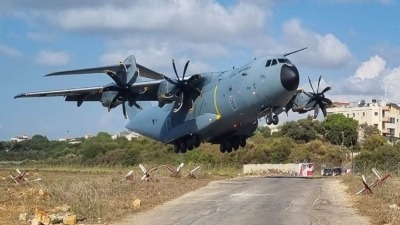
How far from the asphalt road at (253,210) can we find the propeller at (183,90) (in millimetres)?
6294

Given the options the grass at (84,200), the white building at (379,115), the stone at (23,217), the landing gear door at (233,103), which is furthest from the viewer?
the white building at (379,115)

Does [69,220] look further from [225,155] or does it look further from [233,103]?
[225,155]

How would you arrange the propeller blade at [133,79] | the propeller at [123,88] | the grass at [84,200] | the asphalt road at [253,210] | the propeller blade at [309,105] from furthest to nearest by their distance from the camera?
the propeller blade at [309,105] < the propeller blade at [133,79] < the propeller at [123,88] < the grass at [84,200] < the asphalt road at [253,210]

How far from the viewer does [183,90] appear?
35688 millimetres

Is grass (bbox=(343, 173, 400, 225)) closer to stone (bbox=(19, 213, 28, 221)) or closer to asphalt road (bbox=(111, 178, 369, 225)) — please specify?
asphalt road (bbox=(111, 178, 369, 225))

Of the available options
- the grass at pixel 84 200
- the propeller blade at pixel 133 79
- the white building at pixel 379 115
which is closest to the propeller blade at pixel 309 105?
the propeller blade at pixel 133 79

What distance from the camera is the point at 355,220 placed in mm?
19328

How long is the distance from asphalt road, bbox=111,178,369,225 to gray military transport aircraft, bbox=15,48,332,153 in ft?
14.9

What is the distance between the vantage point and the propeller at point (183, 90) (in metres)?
35.4

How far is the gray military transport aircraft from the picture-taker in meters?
31.5

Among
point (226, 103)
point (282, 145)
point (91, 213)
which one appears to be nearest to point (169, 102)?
point (226, 103)

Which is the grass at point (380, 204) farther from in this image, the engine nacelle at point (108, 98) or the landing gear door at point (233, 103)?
the engine nacelle at point (108, 98)

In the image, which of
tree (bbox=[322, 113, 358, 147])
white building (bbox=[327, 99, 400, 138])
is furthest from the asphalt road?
white building (bbox=[327, 99, 400, 138])

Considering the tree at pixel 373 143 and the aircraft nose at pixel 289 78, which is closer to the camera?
the aircraft nose at pixel 289 78
